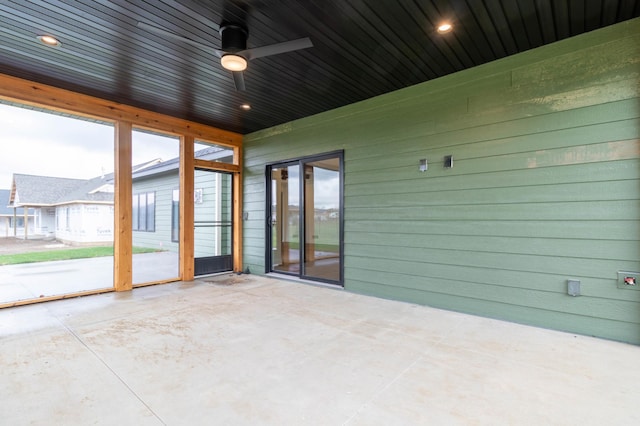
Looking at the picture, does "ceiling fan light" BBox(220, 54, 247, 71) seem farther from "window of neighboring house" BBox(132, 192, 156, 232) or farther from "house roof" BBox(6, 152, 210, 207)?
"window of neighboring house" BBox(132, 192, 156, 232)

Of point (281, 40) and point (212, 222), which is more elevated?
point (281, 40)

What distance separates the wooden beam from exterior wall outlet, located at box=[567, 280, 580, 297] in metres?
5.48

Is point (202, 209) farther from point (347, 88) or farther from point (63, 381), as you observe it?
point (63, 381)

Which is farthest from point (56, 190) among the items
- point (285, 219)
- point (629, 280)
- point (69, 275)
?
point (629, 280)

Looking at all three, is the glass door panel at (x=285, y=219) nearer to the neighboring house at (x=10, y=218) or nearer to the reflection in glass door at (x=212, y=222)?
the reflection in glass door at (x=212, y=222)

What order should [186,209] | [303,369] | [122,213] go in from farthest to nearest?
1. [186,209]
2. [122,213]
3. [303,369]

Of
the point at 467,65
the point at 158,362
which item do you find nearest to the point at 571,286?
the point at 467,65

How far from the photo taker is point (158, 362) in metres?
2.47

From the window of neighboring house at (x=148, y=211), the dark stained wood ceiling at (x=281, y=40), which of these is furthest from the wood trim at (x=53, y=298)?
the window of neighboring house at (x=148, y=211)

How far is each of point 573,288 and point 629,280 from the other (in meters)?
0.43

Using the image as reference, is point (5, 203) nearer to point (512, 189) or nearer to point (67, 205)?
point (67, 205)

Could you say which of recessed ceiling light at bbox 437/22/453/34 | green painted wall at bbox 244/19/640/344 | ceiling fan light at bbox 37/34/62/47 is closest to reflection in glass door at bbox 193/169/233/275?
green painted wall at bbox 244/19/640/344

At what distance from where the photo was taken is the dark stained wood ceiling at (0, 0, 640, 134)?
267 cm

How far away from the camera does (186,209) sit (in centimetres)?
566
